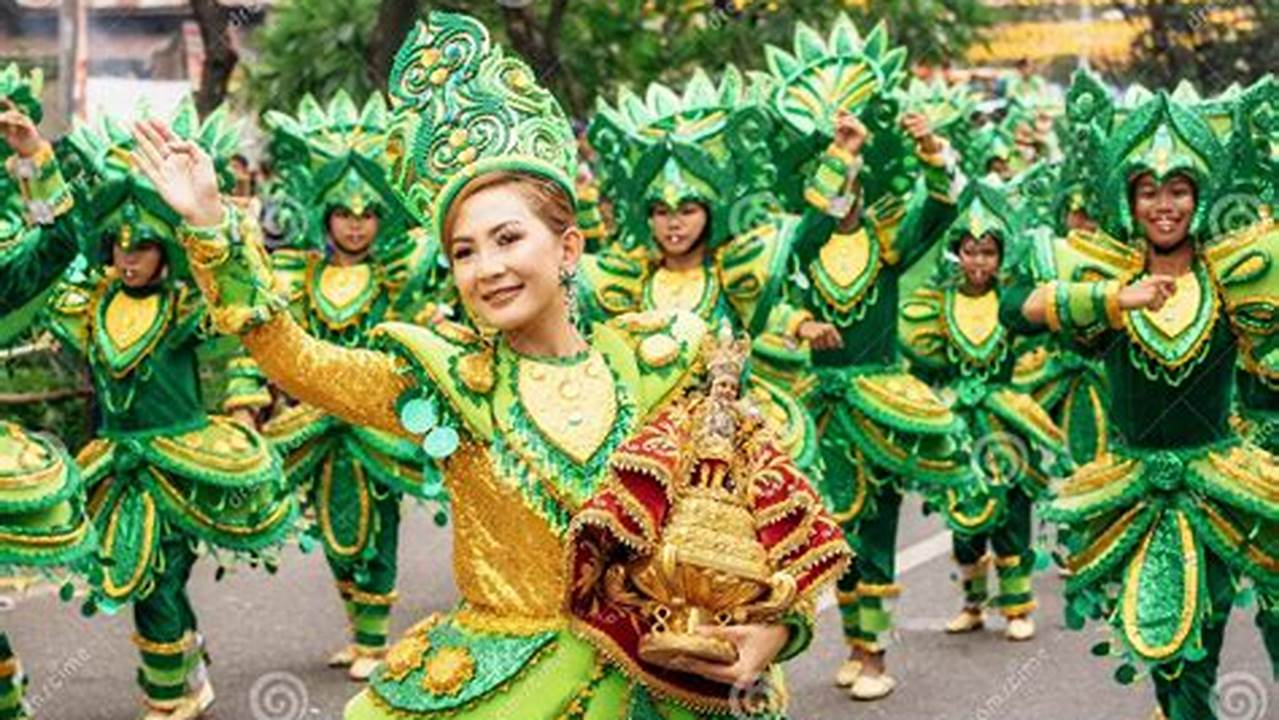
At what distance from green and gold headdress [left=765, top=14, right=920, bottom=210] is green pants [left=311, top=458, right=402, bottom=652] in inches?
79.3

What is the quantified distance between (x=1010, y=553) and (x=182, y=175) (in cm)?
618

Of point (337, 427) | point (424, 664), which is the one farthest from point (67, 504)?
point (424, 664)

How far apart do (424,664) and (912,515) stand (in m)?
9.40

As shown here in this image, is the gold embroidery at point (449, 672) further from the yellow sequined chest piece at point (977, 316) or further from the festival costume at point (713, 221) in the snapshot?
the yellow sequined chest piece at point (977, 316)

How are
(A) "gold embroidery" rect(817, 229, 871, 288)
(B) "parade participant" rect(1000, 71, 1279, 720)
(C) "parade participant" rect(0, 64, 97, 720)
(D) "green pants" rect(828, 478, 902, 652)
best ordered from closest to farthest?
(B) "parade participant" rect(1000, 71, 1279, 720), (C) "parade participant" rect(0, 64, 97, 720), (D) "green pants" rect(828, 478, 902, 652), (A) "gold embroidery" rect(817, 229, 871, 288)

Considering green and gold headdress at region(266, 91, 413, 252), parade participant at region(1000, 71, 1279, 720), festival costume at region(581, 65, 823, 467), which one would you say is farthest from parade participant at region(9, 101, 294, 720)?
parade participant at region(1000, 71, 1279, 720)

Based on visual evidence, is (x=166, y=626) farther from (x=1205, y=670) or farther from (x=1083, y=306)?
(x=1205, y=670)

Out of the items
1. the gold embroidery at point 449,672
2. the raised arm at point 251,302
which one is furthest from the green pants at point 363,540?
the gold embroidery at point 449,672

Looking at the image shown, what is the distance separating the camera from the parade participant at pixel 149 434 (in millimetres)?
7488

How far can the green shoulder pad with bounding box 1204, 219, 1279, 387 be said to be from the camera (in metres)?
6.15

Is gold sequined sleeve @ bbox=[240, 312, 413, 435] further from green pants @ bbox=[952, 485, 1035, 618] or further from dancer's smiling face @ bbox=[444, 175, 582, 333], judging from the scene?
green pants @ bbox=[952, 485, 1035, 618]

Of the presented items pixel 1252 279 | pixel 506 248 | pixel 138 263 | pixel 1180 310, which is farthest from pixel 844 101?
pixel 506 248

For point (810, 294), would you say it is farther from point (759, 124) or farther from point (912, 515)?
point (912, 515)

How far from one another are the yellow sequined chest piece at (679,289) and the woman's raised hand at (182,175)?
3.81 m
